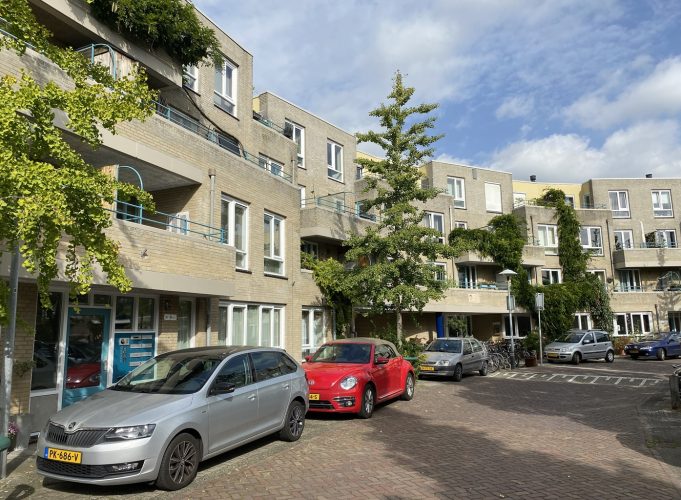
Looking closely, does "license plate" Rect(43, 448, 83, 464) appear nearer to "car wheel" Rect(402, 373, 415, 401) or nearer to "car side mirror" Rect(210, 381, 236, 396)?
"car side mirror" Rect(210, 381, 236, 396)

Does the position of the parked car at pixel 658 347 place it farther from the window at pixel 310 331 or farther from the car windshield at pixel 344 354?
the car windshield at pixel 344 354

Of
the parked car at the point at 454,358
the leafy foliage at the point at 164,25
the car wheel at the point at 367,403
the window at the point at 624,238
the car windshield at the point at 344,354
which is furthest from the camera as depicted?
the window at the point at 624,238

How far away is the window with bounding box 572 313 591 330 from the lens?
3494 centimetres

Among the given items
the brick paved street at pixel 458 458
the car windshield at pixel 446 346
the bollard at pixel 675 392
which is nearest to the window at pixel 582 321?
the car windshield at pixel 446 346

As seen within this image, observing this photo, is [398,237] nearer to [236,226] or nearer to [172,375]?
[236,226]

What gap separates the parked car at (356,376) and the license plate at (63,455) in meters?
5.48

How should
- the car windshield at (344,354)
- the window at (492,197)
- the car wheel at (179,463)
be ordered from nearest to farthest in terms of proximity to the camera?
the car wheel at (179,463)
the car windshield at (344,354)
the window at (492,197)

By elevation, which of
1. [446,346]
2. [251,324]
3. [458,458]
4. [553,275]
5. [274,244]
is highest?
[553,275]

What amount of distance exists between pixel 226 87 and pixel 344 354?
39.2ft

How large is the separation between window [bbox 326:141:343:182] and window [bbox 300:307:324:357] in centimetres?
935

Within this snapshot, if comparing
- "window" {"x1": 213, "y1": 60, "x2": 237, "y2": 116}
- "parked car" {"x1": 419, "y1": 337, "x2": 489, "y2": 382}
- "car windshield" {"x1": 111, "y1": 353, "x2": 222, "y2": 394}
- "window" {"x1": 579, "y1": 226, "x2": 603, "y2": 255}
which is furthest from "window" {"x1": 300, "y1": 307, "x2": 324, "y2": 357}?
"window" {"x1": 579, "y1": 226, "x2": 603, "y2": 255}

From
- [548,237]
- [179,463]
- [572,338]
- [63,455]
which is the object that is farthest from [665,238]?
[63,455]

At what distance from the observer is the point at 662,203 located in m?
41.6

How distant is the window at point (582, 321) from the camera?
34.9 metres
